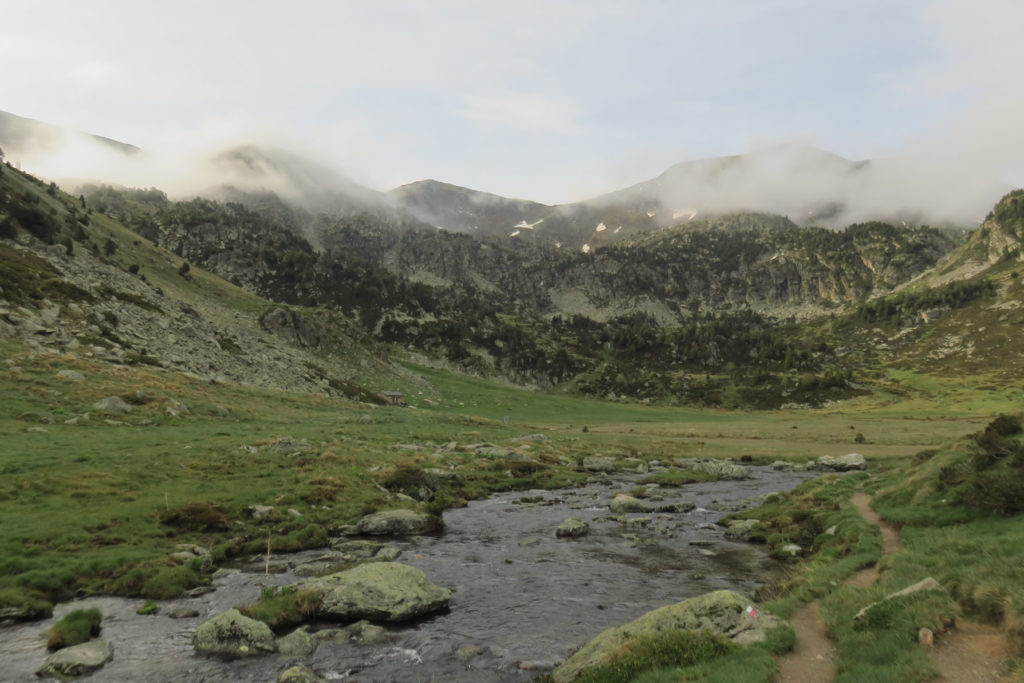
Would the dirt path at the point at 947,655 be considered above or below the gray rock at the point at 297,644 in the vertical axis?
above

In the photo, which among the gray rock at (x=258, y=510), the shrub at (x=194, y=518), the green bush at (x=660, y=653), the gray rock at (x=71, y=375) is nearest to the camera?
the green bush at (x=660, y=653)

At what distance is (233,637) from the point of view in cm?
1698

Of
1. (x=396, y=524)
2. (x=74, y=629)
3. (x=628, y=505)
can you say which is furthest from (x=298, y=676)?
(x=628, y=505)

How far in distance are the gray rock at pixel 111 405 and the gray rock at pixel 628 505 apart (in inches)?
1716

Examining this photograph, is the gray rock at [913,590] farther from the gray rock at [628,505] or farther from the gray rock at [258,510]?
the gray rock at [258,510]

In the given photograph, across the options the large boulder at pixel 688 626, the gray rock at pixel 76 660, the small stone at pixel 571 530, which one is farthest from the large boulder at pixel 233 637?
the small stone at pixel 571 530

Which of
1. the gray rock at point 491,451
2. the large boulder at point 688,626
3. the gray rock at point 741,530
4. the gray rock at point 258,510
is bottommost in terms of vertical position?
the gray rock at point 491,451

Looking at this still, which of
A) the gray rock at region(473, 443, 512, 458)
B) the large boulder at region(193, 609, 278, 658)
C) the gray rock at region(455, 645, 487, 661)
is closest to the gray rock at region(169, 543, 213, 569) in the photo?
the large boulder at region(193, 609, 278, 658)

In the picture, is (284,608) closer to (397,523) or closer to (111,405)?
(397,523)

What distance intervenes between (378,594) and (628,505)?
2463 cm

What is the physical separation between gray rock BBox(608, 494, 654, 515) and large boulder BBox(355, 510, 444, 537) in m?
13.8

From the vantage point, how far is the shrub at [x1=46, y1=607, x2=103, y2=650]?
16562 mm

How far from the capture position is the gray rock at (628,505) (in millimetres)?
39594

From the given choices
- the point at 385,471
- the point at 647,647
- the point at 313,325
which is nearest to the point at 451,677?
the point at 647,647
